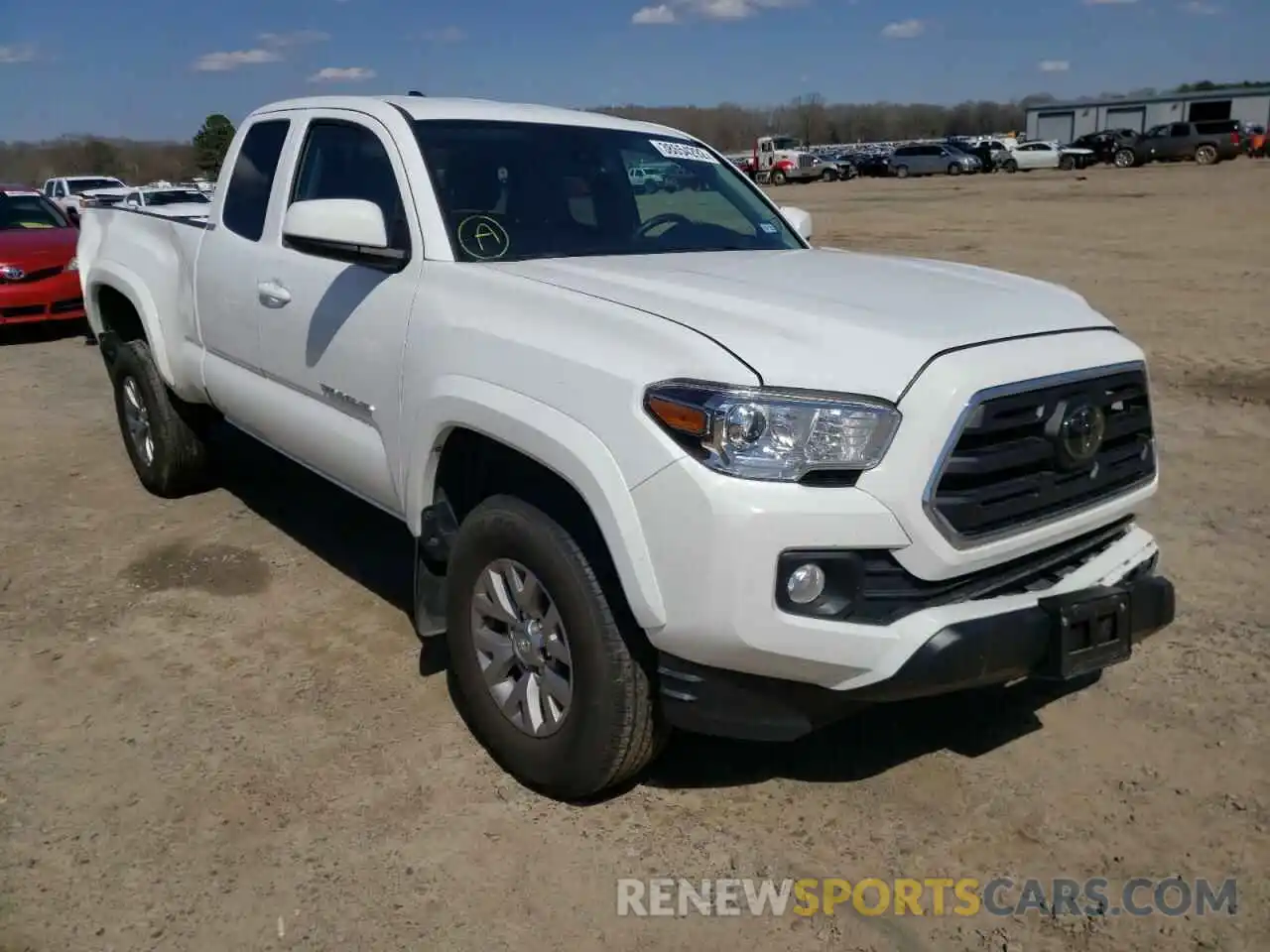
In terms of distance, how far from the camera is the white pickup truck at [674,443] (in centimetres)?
255

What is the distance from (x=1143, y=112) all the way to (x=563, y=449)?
92737 mm

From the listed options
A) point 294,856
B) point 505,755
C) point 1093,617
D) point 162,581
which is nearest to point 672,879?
point 505,755

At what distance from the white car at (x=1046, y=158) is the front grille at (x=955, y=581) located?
50865 mm

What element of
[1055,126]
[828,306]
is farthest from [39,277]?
[1055,126]

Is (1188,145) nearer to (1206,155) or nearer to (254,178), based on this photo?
(1206,155)

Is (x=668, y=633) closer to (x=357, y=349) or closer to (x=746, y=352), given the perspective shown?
(x=746, y=352)

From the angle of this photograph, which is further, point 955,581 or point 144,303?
point 144,303

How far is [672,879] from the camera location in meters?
2.87

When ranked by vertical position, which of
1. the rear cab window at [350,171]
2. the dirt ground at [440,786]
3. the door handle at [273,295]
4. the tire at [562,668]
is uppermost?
the rear cab window at [350,171]

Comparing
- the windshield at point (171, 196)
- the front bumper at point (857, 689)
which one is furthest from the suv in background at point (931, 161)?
the front bumper at point (857, 689)

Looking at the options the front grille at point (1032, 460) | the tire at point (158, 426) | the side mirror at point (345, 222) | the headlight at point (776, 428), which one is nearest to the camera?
the headlight at point (776, 428)

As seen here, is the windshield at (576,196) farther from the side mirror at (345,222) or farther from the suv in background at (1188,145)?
the suv in background at (1188,145)

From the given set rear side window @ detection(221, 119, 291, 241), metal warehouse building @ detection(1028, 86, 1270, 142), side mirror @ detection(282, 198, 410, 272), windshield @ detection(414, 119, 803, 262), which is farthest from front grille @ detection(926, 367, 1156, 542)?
metal warehouse building @ detection(1028, 86, 1270, 142)

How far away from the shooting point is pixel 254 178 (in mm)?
4695
